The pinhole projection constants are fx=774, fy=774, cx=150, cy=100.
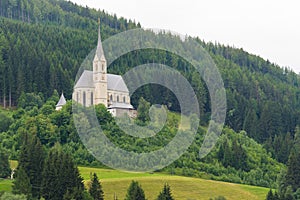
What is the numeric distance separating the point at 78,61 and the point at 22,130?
53.1m

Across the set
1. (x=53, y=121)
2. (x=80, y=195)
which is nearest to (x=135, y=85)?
(x=53, y=121)

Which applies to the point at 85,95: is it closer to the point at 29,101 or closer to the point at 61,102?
the point at 61,102

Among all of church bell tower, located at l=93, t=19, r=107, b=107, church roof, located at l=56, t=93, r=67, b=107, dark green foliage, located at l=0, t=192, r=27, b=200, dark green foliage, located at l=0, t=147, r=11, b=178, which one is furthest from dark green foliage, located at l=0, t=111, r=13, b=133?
dark green foliage, located at l=0, t=192, r=27, b=200

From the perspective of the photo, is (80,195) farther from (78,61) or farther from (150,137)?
(78,61)

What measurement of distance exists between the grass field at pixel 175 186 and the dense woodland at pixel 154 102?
14.5 feet

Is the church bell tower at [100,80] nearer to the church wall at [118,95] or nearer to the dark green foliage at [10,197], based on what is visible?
the church wall at [118,95]

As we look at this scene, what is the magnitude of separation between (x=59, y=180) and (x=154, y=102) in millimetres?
74262

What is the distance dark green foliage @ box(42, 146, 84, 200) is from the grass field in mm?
8185

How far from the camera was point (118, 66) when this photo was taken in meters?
160

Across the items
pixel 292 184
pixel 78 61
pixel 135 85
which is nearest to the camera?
pixel 292 184

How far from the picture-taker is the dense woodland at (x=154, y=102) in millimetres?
105688

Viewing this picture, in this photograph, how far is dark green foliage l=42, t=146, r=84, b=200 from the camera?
72.6 meters

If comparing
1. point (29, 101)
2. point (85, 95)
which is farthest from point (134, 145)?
point (29, 101)

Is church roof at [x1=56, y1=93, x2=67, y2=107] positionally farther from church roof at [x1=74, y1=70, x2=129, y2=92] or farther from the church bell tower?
the church bell tower
